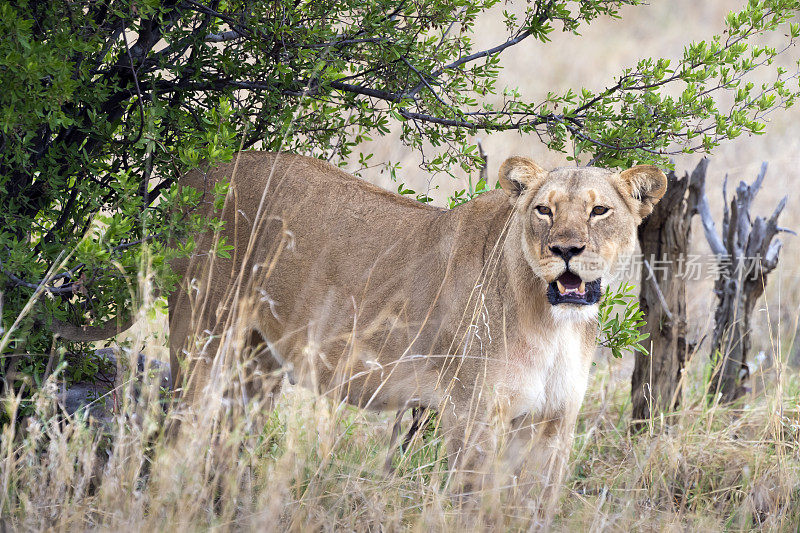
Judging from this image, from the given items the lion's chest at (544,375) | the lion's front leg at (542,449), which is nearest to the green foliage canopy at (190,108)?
the lion's chest at (544,375)

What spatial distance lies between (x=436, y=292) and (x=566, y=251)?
795mm

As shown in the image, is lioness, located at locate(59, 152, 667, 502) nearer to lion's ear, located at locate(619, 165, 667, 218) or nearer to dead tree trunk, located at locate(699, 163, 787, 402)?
lion's ear, located at locate(619, 165, 667, 218)

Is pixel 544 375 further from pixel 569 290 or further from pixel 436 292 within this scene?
pixel 436 292

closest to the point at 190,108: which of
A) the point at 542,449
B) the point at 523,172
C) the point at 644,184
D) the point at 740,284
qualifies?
the point at 523,172

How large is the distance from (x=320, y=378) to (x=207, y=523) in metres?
1.28

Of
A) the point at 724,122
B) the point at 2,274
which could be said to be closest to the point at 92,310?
the point at 2,274

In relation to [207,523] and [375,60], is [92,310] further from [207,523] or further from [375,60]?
[375,60]

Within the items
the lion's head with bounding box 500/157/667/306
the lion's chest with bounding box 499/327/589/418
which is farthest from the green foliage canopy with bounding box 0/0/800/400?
the lion's chest with bounding box 499/327/589/418

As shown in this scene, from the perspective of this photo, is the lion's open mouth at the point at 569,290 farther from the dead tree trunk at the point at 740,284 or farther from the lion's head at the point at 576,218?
the dead tree trunk at the point at 740,284

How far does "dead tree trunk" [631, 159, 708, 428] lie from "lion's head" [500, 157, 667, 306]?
6.86 feet

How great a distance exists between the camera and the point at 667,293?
5.54 metres

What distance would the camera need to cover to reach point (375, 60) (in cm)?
427

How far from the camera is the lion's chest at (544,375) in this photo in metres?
3.45

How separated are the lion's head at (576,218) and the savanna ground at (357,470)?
607 millimetres
